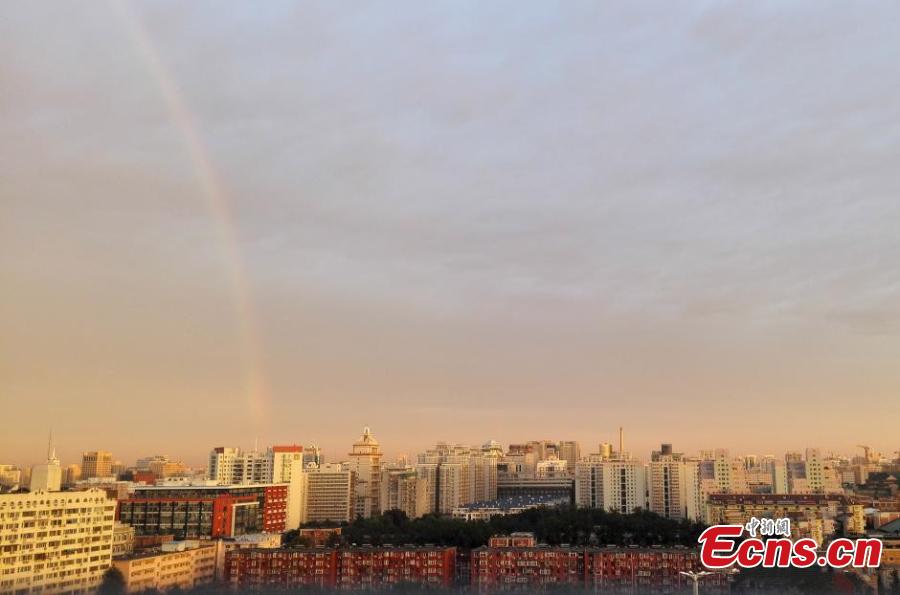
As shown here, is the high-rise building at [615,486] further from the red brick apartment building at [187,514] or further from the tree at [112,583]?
the tree at [112,583]

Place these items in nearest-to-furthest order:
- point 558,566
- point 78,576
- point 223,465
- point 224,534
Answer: point 78,576
point 558,566
point 224,534
point 223,465

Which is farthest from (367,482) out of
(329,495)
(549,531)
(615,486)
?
(549,531)

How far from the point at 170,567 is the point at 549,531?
10.5m

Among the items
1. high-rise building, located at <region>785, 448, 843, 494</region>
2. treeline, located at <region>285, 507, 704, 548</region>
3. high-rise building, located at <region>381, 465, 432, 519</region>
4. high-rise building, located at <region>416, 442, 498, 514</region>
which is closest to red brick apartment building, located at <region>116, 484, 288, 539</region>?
treeline, located at <region>285, 507, 704, 548</region>

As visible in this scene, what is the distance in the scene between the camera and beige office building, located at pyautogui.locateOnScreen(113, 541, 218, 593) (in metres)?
17.2

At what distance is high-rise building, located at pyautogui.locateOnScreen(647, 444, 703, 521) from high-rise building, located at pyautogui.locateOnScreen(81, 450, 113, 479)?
29480mm

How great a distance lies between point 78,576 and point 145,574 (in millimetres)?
1224

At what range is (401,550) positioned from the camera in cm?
1861

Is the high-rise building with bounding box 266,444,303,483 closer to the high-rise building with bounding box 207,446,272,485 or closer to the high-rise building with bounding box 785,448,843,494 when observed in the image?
the high-rise building with bounding box 207,446,272,485

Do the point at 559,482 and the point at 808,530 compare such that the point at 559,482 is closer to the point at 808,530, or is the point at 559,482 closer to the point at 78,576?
the point at 808,530

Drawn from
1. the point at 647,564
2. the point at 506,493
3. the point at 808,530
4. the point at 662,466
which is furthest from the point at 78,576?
the point at 506,493

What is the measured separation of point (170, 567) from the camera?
58.7ft

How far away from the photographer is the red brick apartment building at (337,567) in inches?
708

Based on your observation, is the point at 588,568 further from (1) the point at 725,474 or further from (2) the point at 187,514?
(1) the point at 725,474
